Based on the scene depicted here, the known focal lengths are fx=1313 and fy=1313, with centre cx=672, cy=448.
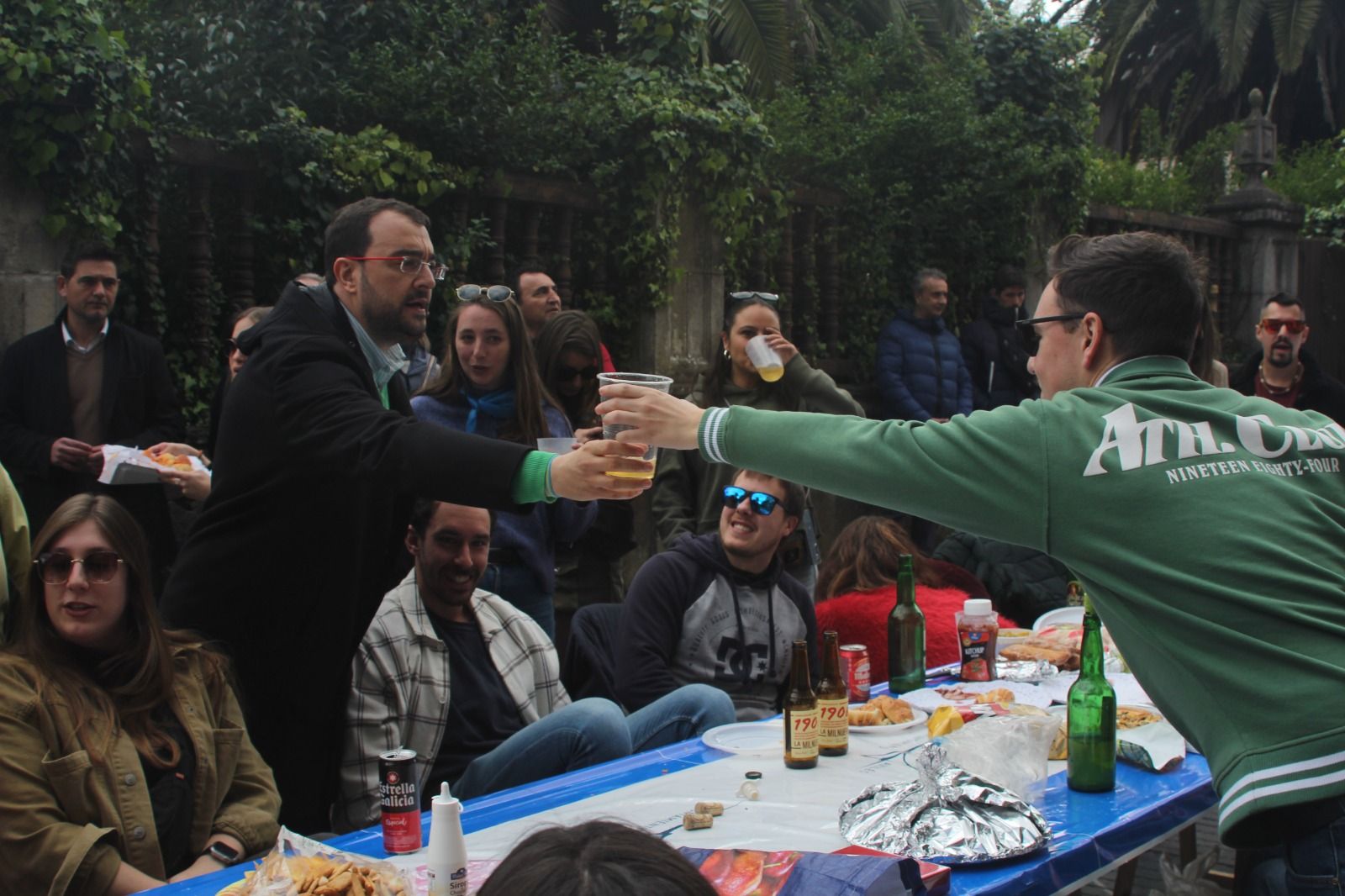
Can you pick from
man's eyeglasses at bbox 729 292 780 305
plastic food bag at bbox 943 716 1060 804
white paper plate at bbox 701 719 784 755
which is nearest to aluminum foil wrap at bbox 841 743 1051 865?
plastic food bag at bbox 943 716 1060 804

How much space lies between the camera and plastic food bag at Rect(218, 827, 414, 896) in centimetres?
225

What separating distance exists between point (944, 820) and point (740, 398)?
3.63 meters

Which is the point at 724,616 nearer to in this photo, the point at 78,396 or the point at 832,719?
the point at 832,719

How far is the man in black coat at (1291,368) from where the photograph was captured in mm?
7879

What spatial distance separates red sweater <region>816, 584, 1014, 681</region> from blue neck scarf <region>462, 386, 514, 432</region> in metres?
1.40

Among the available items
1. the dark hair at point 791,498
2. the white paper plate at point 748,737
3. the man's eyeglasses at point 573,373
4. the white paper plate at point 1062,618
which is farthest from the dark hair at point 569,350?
the white paper plate at point 748,737

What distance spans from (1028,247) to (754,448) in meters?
8.10

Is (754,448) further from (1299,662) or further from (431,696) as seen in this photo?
(431,696)

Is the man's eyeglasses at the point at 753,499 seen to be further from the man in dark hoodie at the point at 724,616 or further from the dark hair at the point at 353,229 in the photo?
the dark hair at the point at 353,229

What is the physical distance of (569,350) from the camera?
5.58 meters

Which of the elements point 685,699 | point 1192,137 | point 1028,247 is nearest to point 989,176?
point 1028,247

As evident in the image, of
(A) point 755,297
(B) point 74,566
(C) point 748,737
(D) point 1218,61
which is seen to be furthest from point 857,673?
(D) point 1218,61

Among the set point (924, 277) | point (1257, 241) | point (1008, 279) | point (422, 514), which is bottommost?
point (422, 514)

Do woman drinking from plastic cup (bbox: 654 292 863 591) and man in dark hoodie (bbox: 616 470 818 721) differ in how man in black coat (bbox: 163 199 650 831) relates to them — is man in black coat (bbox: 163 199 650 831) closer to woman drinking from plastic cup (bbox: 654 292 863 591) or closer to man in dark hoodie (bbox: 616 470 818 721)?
man in dark hoodie (bbox: 616 470 818 721)
